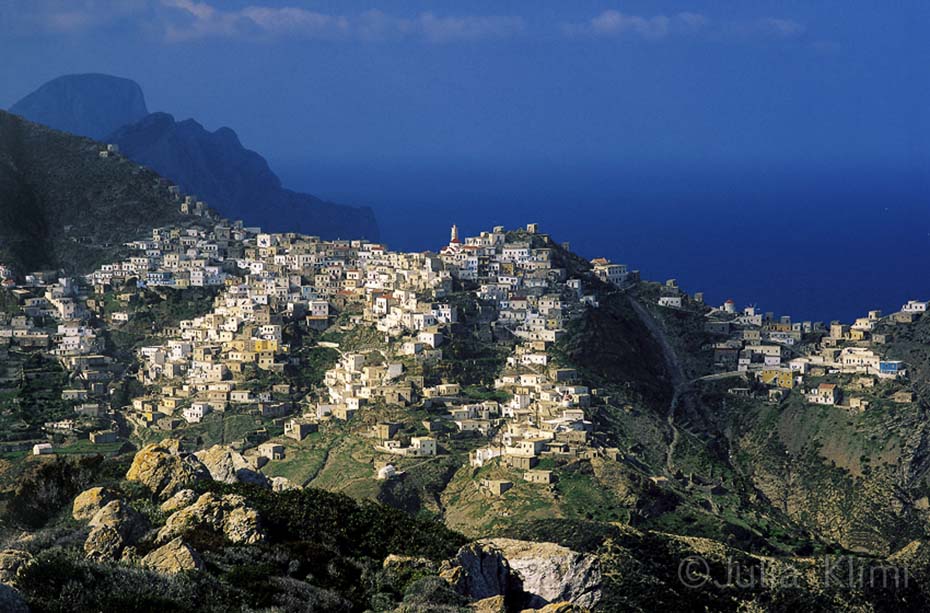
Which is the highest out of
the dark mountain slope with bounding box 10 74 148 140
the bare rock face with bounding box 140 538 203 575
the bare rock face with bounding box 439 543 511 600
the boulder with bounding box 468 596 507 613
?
the dark mountain slope with bounding box 10 74 148 140

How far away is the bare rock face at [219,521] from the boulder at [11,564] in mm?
3230

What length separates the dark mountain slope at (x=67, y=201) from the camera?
74625 millimetres

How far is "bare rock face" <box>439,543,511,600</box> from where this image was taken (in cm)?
2025

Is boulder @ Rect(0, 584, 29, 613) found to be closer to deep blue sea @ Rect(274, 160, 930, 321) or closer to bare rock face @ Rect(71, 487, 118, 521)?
bare rock face @ Rect(71, 487, 118, 521)

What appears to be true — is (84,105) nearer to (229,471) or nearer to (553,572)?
(229,471)

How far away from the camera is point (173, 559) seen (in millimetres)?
18500

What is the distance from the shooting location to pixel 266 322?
203 feet

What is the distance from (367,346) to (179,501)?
36.9 metres

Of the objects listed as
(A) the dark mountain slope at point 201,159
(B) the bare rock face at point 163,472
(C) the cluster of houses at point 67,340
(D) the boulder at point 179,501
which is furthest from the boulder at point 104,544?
(A) the dark mountain slope at point 201,159

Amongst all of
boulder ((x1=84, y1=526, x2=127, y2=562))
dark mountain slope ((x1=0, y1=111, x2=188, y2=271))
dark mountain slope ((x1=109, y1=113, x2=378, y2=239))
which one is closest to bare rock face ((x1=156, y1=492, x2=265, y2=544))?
boulder ((x1=84, y1=526, x2=127, y2=562))

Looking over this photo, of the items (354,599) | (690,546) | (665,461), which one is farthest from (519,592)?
(665,461)

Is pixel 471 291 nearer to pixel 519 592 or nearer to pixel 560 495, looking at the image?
pixel 560 495

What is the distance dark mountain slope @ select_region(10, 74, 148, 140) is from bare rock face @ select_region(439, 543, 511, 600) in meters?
138

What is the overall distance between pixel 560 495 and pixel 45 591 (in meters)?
30.6
